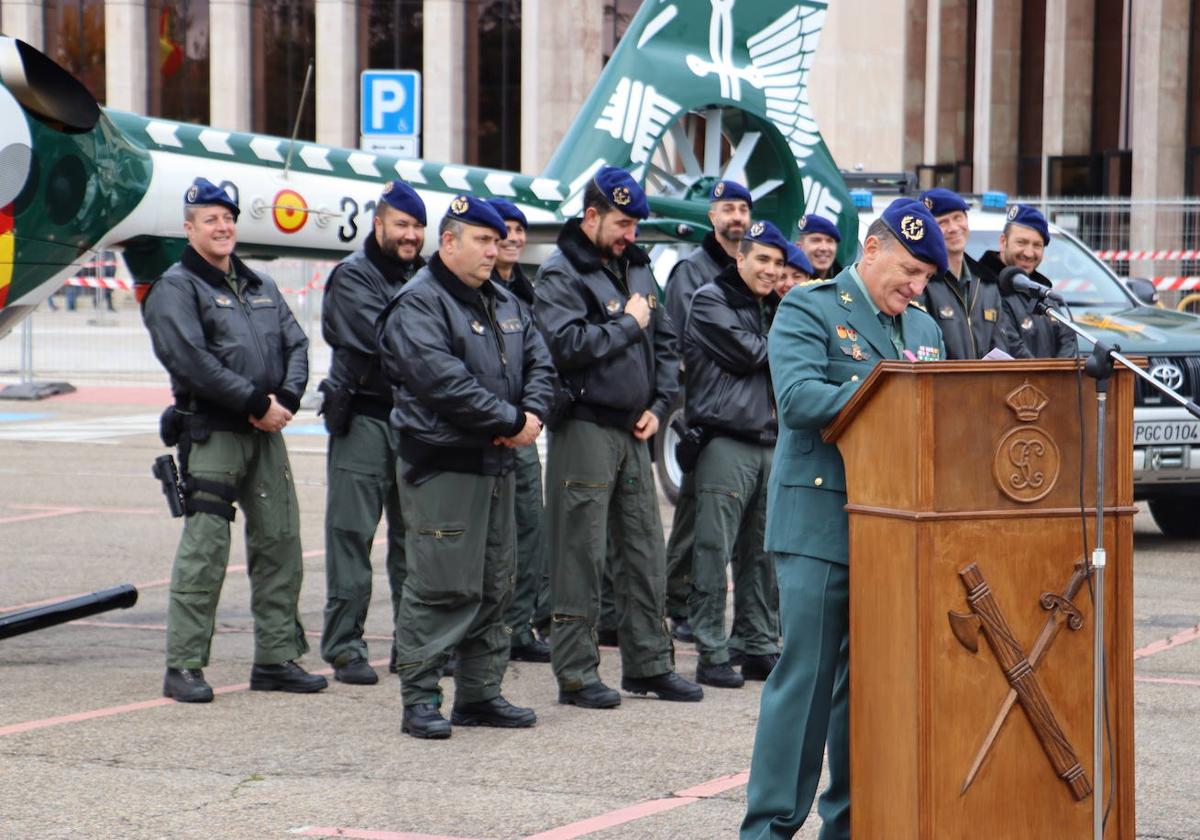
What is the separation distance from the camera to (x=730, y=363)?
8266 mm

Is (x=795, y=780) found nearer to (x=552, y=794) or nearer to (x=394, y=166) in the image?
(x=552, y=794)

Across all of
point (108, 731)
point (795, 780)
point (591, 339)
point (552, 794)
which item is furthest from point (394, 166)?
point (795, 780)

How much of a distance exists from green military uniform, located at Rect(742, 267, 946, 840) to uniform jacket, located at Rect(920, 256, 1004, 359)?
2919 millimetres

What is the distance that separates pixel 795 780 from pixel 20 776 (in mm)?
2868

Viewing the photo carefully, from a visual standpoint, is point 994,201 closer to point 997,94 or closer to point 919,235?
point 919,235

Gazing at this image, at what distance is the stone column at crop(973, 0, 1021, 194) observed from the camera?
4231 cm

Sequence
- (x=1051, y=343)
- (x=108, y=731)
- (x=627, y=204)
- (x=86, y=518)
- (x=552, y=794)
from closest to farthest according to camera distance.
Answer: (x=552, y=794)
(x=108, y=731)
(x=627, y=204)
(x=1051, y=343)
(x=86, y=518)

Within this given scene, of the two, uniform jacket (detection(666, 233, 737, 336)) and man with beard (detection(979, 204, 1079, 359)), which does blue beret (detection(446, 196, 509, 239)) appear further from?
man with beard (detection(979, 204, 1079, 359))

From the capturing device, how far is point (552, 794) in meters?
6.36

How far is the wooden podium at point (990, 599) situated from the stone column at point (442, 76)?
128ft

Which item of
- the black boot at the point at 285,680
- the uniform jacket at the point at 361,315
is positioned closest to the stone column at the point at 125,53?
the uniform jacket at the point at 361,315

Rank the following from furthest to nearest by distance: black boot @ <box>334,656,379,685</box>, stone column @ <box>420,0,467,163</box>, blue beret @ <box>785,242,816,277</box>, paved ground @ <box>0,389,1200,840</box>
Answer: stone column @ <box>420,0,467,163</box>, blue beret @ <box>785,242,816,277</box>, black boot @ <box>334,656,379,685</box>, paved ground @ <box>0,389,1200,840</box>

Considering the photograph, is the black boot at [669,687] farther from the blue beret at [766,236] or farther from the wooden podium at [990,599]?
the wooden podium at [990,599]

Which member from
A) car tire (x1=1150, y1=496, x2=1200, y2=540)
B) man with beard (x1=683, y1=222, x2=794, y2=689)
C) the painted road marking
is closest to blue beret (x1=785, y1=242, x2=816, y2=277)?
man with beard (x1=683, y1=222, x2=794, y2=689)
